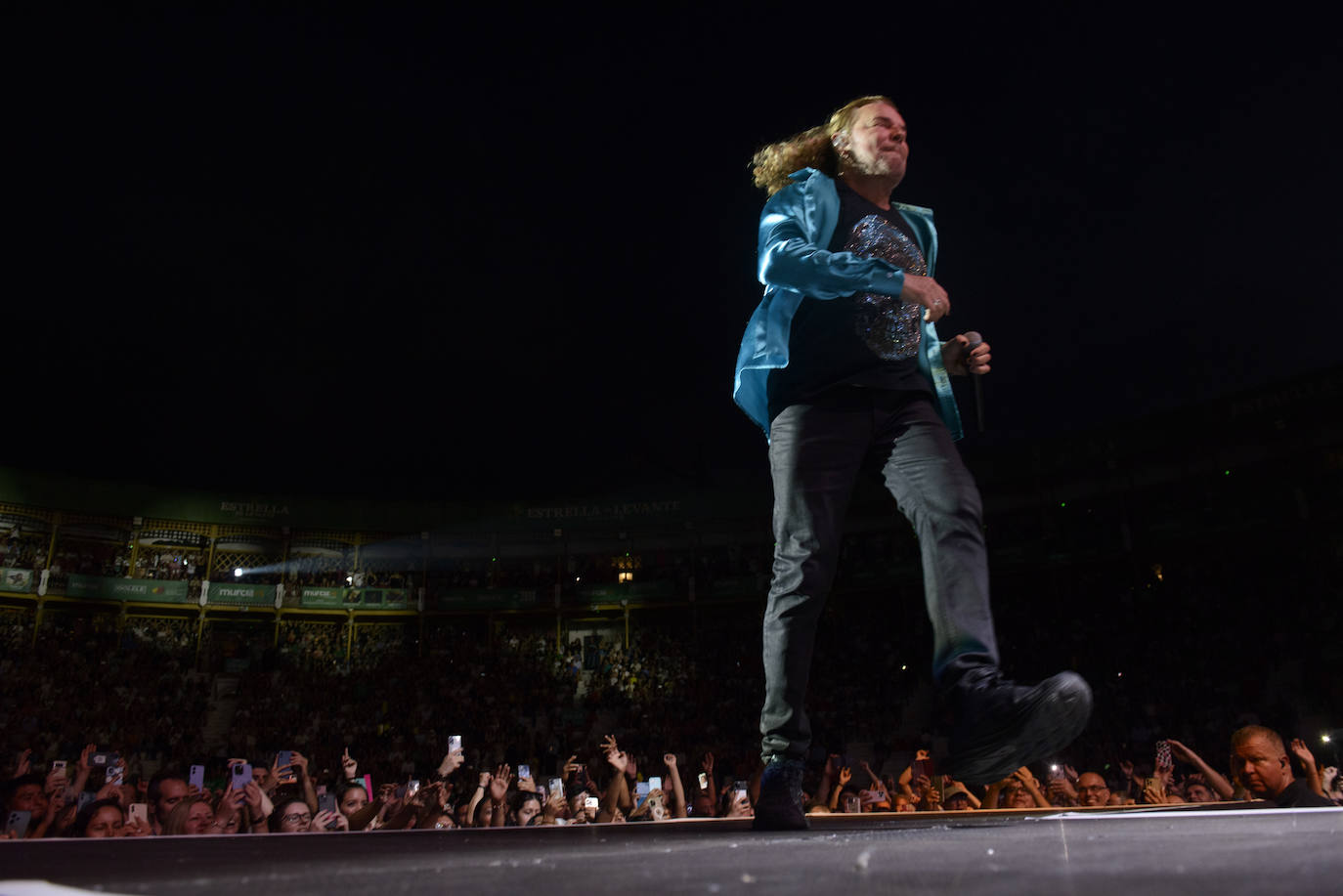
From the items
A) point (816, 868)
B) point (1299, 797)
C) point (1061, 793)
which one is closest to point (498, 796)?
point (1061, 793)

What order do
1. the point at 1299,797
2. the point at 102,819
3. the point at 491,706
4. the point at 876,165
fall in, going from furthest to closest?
the point at 491,706 → the point at 102,819 → the point at 1299,797 → the point at 876,165

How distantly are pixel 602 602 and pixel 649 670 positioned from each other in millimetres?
3137

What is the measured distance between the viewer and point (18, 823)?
194 inches

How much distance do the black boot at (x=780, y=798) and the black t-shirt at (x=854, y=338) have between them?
832 mm

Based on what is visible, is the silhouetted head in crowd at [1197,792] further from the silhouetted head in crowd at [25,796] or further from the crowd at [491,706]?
the silhouetted head in crowd at [25,796]

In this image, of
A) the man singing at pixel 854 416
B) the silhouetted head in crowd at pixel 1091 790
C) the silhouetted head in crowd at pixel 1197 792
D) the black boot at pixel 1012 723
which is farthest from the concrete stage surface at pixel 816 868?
the silhouetted head in crowd at pixel 1197 792

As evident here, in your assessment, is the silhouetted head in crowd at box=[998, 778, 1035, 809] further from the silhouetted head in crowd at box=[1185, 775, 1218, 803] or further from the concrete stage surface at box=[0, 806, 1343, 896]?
the concrete stage surface at box=[0, 806, 1343, 896]

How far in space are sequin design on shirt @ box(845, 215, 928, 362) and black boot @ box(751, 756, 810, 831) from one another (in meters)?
0.98

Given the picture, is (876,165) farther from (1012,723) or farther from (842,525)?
(1012,723)

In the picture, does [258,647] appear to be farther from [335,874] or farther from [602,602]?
[335,874]

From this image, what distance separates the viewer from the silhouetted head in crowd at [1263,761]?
3.73 metres

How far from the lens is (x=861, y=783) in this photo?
55.5 ft

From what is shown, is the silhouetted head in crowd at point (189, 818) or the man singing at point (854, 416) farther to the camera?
the silhouetted head in crowd at point (189, 818)

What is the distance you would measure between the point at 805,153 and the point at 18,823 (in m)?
5.46
